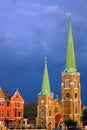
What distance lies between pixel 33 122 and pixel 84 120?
18.8 meters

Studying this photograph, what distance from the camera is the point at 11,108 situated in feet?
424

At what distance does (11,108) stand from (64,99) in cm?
1938

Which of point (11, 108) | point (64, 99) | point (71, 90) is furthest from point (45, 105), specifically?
point (11, 108)

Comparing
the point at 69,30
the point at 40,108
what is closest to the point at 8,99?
the point at 40,108

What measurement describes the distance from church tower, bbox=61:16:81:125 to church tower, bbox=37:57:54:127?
5.42 m

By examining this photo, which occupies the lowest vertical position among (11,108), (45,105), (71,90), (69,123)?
(69,123)

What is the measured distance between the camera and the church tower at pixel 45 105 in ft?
438

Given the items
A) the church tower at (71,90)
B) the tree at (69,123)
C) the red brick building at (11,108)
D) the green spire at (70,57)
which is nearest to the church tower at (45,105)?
the church tower at (71,90)

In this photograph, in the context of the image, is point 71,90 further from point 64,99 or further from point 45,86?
point 45,86

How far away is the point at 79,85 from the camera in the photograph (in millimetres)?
140500

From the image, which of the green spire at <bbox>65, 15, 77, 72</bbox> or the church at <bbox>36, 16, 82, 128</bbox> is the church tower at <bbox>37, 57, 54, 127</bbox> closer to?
the church at <bbox>36, 16, 82, 128</bbox>

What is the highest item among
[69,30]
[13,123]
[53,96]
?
[69,30]

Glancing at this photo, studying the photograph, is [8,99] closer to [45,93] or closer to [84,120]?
[45,93]

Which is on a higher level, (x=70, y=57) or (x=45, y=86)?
(x=70, y=57)
